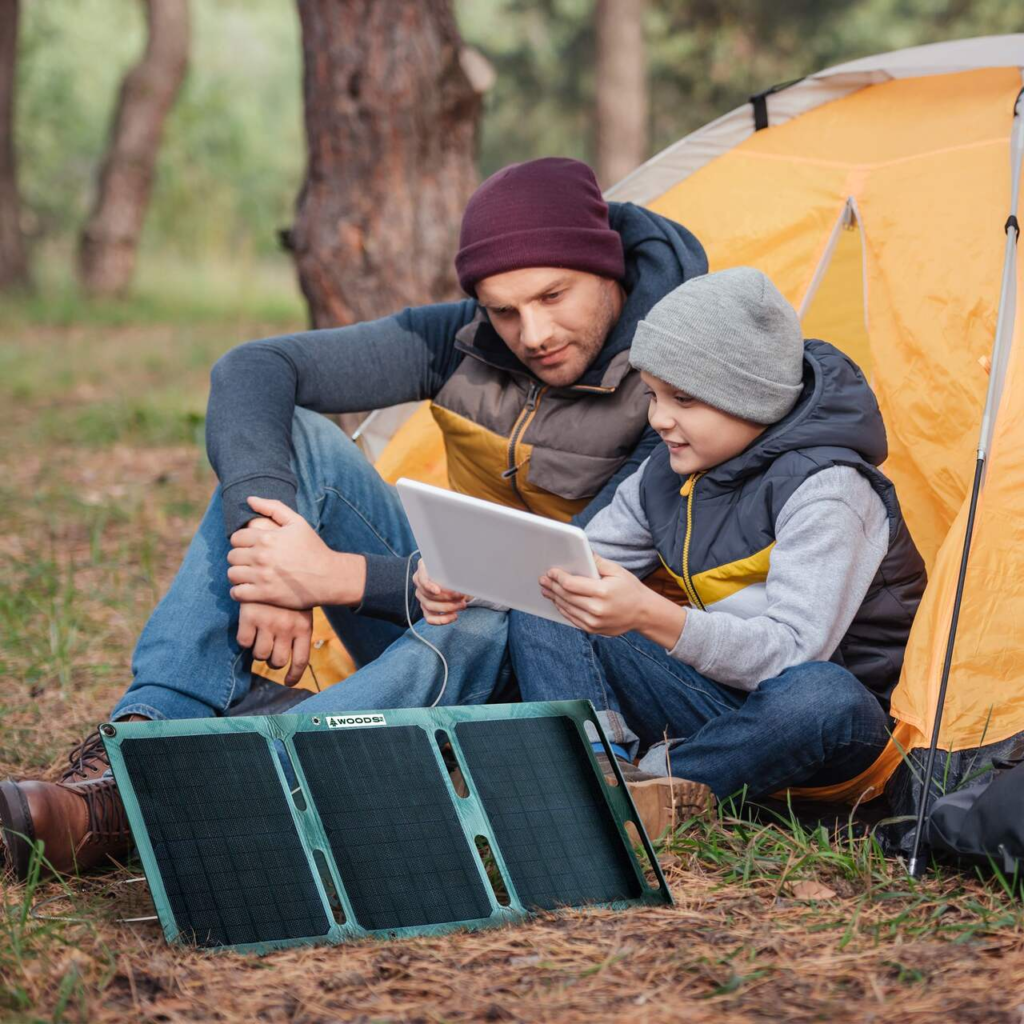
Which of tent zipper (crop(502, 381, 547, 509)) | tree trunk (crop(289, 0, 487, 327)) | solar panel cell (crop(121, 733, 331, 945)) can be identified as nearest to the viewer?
solar panel cell (crop(121, 733, 331, 945))

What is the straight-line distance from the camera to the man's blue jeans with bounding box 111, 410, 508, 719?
7.66 ft

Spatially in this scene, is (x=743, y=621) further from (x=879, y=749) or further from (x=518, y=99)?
(x=518, y=99)

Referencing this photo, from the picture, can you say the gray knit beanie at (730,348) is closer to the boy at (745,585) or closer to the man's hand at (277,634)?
the boy at (745,585)

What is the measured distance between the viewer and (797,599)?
2068 millimetres

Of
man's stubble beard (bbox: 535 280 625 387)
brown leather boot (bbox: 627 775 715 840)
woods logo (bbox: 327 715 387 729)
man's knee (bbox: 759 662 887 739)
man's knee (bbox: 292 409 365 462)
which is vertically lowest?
brown leather boot (bbox: 627 775 715 840)

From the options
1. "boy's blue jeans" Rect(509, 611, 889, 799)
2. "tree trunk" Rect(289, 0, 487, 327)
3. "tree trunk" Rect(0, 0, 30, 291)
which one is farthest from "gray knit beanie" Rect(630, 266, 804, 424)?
"tree trunk" Rect(0, 0, 30, 291)

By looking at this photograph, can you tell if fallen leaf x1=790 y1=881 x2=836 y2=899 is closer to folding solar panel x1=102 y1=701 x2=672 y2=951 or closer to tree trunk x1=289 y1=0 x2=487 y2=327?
folding solar panel x1=102 y1=701 x2=672 y2=951

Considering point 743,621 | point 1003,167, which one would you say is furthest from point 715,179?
point 743,621

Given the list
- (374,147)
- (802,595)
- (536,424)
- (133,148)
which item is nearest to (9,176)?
(133,148)

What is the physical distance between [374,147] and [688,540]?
7.72 feet

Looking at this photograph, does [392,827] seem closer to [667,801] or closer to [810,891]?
[667,801]

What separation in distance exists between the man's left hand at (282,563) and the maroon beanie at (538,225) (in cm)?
60

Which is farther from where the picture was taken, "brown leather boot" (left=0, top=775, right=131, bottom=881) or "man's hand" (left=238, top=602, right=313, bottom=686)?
"man's hand" (left=238, top=602, right=313, bottom=686)

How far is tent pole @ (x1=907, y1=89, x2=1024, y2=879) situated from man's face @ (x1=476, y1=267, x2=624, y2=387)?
75cm
